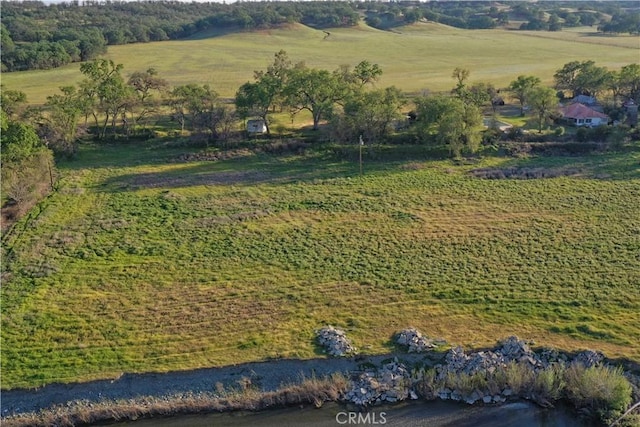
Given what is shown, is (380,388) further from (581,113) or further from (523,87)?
(523,87)

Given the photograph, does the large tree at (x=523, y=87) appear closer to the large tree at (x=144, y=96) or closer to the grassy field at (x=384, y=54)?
the grassy field at (x=384, y=54)

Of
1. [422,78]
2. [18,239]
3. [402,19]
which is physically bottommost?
[18,239]

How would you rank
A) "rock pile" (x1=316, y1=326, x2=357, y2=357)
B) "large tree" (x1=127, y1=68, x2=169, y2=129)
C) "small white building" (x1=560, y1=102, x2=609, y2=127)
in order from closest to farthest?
"rock pile" (x1=316, y1=326, x2=357, y2=357)
"large tree" (x1=127, y1=68, x2=169, y2=129)
"small white building" (x1=560, y1=102, x2=609, y2=127)

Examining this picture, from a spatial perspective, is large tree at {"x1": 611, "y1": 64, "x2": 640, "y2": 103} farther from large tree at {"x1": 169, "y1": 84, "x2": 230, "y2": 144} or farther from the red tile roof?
large tree at {"x1": 169, "y1": 84, "x2": 230, "y2": 144}

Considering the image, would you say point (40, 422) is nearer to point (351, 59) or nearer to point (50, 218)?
point (50, 218)

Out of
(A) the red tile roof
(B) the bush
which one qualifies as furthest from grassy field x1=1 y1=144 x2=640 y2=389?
(A) the red tile roof

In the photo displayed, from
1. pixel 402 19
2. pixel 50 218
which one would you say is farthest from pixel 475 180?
pixel 402 19
